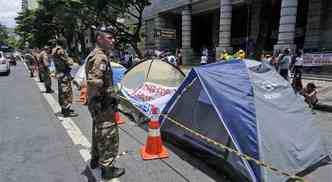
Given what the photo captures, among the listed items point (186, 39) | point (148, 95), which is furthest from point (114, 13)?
point (148, 95)

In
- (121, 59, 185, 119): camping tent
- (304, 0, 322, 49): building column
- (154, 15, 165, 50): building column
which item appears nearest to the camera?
(121, 59, 185, 119): camping tent

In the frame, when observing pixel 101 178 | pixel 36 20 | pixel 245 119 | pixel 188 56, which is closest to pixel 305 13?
pixel 188 56

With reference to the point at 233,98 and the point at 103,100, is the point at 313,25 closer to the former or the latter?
the point at 233,98

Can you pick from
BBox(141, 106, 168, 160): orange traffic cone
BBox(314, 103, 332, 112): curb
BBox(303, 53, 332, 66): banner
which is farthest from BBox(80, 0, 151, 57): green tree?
BBox(141, 106, 168, 160): orange traffic cone

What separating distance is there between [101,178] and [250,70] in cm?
260

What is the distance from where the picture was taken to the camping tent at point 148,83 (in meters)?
6.32

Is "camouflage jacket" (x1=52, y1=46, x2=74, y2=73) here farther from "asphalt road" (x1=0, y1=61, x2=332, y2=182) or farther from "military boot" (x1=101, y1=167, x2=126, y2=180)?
"military boot" (x1=101, y1=167, x2=126, y2=180)

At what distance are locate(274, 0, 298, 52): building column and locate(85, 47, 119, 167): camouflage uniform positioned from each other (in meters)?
12.9

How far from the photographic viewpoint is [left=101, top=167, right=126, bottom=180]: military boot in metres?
3.42

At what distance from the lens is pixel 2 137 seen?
5094 mm

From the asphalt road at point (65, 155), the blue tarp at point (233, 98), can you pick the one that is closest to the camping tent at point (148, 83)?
the asphalt road at point (65, 155)

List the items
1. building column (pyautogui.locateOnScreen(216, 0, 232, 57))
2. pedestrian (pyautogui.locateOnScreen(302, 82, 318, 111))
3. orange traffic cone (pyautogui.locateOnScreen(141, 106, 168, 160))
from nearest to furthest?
orange traffic cone (pyautogui.locateOnScreen(141, 106, 168, 160)) < pedestrian (pyautogui.locateOnScreen(302, 82, 318, 111)) < building column (pyautogui.locateOnScreen(216, 0, 232, 57))

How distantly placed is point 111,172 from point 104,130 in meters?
0.61

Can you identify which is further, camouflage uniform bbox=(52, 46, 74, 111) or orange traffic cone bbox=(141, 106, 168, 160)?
camouflage uniform bbox=(52, 46, 74, 111)
